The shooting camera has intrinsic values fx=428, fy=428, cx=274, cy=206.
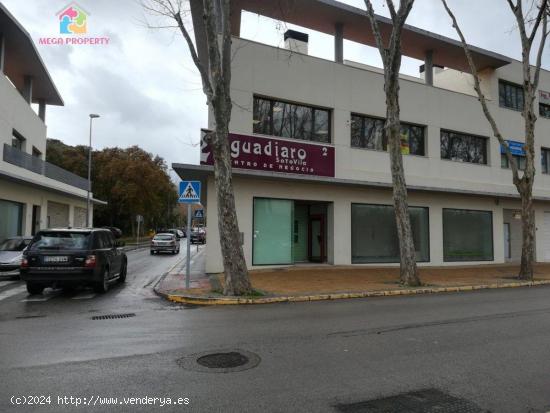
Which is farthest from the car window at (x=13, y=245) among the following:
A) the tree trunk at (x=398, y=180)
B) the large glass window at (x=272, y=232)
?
the tree trunk at (x=398, y=180)

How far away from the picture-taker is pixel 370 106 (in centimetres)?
1936

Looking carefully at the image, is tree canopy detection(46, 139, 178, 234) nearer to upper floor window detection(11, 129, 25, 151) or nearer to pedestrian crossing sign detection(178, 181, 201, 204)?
upper floor window detection(11, 129, 25, 151)

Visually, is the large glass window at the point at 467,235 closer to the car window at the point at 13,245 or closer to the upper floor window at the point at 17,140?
the car window at the point at 13,245

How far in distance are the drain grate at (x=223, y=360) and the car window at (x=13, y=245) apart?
12.8m

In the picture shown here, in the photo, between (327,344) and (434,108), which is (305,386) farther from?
(434,108)

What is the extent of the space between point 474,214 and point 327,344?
61.0 feet

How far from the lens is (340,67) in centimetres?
1872

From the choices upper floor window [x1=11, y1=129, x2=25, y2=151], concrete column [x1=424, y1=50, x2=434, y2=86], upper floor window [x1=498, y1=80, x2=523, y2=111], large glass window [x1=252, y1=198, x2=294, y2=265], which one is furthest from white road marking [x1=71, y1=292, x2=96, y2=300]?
upper floor window [x1=498, y1=80, x2=523, y2=111]

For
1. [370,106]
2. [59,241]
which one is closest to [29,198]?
[59,241]

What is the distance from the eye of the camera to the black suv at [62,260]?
10.6 meters

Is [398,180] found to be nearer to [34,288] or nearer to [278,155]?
[278,155]

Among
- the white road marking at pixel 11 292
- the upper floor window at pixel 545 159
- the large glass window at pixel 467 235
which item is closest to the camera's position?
the white road marking at pixel 11 292

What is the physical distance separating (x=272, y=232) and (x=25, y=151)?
17.0m

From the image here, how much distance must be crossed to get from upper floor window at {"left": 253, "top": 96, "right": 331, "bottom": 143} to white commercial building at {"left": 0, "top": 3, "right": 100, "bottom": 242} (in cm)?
1100
